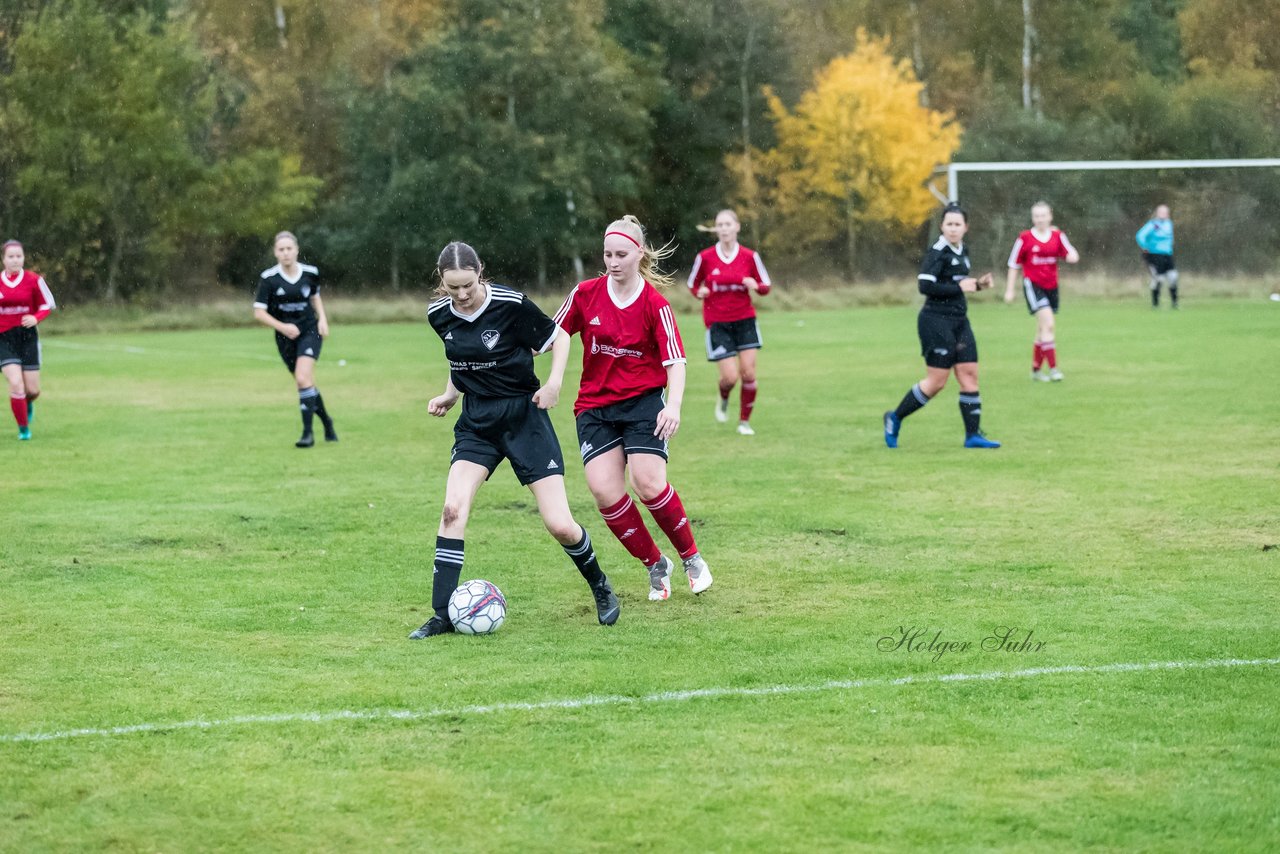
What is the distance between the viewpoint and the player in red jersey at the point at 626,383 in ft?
24.7

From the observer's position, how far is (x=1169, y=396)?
17000mm

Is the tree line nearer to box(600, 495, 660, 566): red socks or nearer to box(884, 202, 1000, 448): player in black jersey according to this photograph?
box(884, 202, 1000, 448): player in black jersey

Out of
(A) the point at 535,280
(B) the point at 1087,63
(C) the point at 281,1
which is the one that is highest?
(C) the point at 281,1

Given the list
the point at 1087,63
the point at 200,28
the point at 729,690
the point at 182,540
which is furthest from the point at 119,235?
the point at 729,690

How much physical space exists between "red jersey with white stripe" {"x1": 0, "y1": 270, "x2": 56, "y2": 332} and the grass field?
187cm

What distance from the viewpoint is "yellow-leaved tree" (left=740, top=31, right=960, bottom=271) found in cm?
5056

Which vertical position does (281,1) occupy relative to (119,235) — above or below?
above

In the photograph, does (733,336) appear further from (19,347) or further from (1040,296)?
(19,347)

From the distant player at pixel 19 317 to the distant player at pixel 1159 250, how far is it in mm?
23488

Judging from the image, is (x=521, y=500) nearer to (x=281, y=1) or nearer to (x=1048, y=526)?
(x=1048, y=526)

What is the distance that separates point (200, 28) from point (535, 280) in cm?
1467

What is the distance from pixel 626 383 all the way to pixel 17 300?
9.69m

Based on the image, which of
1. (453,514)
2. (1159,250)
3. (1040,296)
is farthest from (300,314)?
(1159,250)

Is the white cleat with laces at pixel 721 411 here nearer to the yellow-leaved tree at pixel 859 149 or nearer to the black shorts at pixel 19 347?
the black shorts at pixel 19 347
